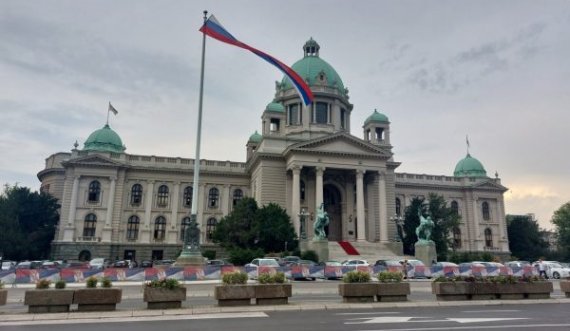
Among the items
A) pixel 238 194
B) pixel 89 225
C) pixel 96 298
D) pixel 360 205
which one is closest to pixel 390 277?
pixel 96 298

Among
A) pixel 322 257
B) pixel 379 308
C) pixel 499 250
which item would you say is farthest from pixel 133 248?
pixel 499 250

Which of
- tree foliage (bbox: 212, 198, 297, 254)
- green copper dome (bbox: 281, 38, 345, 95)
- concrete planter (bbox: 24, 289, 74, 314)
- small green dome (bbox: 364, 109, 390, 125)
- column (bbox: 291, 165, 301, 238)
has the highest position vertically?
green copper dome (bbox: 281, 38, 345, 95)

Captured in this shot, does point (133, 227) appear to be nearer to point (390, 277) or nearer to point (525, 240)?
point (390, 277)

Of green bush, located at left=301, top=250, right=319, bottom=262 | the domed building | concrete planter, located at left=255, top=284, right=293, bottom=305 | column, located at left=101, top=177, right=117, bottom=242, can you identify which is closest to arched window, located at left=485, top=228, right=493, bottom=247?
the domed building

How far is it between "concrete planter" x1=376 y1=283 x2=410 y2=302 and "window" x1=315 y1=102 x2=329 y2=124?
51464 mm

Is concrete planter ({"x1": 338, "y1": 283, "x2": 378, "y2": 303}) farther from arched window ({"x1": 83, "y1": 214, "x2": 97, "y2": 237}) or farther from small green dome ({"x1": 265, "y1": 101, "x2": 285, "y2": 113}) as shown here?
arched window ({"x1": 83, "y1": 214, "x2": 97, "y2": 237})

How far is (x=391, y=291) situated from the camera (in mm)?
16594

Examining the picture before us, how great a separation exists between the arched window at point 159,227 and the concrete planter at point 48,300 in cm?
5047

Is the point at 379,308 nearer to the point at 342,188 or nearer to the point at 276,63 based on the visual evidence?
the point at 276,63

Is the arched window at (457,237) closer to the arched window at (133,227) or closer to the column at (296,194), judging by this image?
the column at (296,194)

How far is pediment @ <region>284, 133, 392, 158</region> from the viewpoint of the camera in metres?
56.0

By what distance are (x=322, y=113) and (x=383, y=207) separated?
63.9ft

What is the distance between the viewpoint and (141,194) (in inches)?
2512

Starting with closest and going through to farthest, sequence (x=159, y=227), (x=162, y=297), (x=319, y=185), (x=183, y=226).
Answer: (x=162, y=297) < (x=319, y=185) < (x=159, y=227) < (x=183, y=226)
